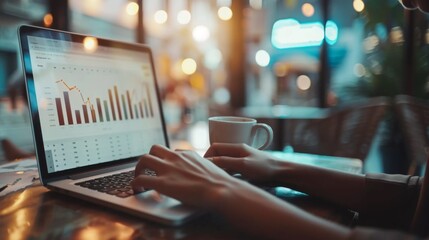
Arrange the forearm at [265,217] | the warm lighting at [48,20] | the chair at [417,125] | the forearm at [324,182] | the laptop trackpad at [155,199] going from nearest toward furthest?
1. the forearm at [265,217]
2. the laptop trackpad at [155,199]
3. the forearm at [324,182]
4. the chair at [417,125]
5. the warm lighting at [48,20]

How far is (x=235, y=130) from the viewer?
2.42ft

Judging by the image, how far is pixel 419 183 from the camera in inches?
23.8

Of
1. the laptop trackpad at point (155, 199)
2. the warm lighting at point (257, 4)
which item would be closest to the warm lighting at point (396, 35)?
the warm lighting at point (257, 4)

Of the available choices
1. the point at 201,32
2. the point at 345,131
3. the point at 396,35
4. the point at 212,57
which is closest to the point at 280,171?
the point at 345,131

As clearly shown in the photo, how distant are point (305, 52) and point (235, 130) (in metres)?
4.90

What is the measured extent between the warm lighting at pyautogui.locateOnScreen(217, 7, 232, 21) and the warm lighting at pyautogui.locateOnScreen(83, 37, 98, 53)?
215 cm

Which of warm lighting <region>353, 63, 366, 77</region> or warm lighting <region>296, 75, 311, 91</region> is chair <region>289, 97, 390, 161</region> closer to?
warm lighting <region>353, 63, 366, 77</region>

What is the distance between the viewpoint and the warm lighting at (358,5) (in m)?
2.37

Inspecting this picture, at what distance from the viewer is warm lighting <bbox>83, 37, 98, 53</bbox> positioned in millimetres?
764

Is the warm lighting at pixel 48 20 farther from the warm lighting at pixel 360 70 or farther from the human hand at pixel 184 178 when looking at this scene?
the warm lighting at pixel 360 70

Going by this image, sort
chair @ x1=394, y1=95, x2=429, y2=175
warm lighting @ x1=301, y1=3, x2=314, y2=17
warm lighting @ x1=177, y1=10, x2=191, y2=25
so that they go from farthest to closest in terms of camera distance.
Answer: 1. warm lighting @ x1=177, y1=10, x2=191, y2=25
2. warm lighting @ x1=301, y1=3, x2=314, y2=17
3. chair @ x1=394, y1=95, x2=429, y2=175

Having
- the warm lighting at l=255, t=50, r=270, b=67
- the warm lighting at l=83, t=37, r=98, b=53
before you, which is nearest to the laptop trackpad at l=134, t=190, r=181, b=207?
the warm lighting at l=83, t=37, r=98, b=53

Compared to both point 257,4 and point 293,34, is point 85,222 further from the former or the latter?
point 293,34

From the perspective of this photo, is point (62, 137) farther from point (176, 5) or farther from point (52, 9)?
point (176, 5)
